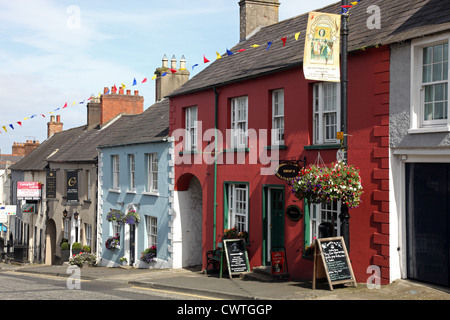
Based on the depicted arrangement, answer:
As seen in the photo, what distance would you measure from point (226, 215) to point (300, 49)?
19.8ft

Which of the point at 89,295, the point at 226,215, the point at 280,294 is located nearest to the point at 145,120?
the point at 226,215

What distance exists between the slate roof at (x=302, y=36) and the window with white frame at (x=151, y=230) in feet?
18.9

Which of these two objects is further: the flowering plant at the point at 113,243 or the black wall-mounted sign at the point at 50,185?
the black wall-mounted sign at the point at 50,185

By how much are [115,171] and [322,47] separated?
16732 mm

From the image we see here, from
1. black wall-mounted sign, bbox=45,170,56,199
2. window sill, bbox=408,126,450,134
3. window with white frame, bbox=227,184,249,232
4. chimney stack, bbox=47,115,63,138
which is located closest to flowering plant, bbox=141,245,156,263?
window with white frame, bbox=227,184,249,232

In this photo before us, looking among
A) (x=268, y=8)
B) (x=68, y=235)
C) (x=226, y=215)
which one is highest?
(x=268, y=8)

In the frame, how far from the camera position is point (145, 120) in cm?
2714

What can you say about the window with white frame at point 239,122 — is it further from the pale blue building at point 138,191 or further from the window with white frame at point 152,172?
the window with white frame at point 152,172

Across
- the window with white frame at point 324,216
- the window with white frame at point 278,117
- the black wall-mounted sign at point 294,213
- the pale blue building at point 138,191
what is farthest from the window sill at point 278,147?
the pale blue building at point 138,191

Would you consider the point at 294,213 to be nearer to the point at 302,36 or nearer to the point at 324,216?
the point at 324,216

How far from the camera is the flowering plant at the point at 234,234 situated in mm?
17016

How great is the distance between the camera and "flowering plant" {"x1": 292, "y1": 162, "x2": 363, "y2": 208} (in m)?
11.7

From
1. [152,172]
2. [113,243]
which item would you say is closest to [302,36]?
[152,172]
